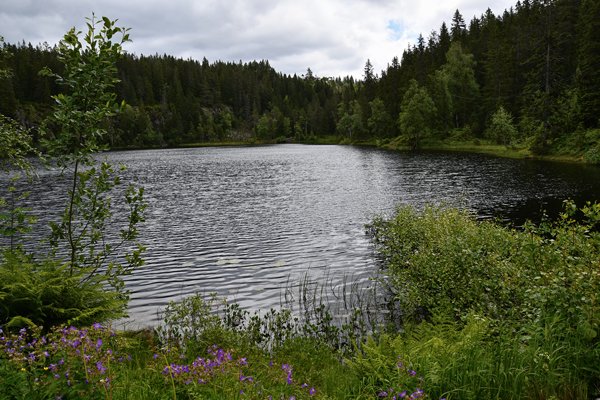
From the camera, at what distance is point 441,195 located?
3612 centimetres

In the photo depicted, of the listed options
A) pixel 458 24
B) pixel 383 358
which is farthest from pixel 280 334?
pixel 458 24

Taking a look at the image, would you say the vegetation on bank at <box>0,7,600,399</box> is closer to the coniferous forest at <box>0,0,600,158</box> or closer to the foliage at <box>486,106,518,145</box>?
the coniferous forest at <box>0,0,600,158</box>

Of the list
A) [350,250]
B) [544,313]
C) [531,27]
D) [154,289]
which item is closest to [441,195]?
[350,250]

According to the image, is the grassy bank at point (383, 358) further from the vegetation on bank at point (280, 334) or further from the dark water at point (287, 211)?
the dark water at point (287, 211)

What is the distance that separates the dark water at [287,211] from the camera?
57.2 feet

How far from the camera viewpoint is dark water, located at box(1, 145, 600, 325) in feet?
57.2

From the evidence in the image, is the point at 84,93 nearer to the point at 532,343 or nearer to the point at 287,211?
the point at 532,343

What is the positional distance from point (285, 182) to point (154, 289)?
114 ft

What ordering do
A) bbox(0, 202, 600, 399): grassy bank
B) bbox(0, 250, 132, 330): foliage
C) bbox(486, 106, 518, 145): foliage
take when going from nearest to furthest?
bbox(0, 202, 600, 399): grassy bank < bbox(0, 250, 132, 330): foliage < bbox(486, 106, 518, 145): foliage

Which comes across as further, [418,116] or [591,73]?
[418,116]

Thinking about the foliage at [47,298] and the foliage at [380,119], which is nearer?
the foliage at [47,298]

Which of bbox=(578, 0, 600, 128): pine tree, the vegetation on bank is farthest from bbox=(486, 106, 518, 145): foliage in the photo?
the vegetation on bank

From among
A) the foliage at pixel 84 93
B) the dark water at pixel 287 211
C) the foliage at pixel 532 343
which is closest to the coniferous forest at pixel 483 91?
the foliage at pixel 84 93

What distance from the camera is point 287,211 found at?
32500 millimetres
